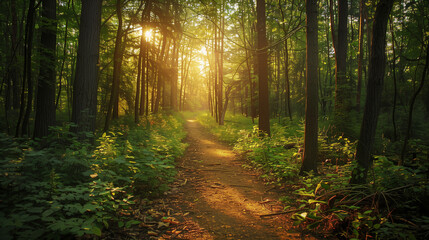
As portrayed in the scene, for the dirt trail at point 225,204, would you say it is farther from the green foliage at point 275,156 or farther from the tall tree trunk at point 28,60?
the tall tree trunk at point 28,60

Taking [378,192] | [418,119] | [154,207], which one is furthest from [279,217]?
[418,119]

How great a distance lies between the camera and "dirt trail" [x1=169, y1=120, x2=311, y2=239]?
3.06 meters

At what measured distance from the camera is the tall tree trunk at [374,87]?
3297 millimetres

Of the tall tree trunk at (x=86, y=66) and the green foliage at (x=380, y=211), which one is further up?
the tall tree trunk at (x=86, y=66)

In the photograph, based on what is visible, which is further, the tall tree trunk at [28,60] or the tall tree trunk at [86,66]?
the tall tree trunk at [28,60]

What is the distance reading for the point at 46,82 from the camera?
652cm

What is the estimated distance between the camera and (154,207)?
12.2ft

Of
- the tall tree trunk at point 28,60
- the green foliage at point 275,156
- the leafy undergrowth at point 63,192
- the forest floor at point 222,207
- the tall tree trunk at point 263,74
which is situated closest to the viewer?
the leafy undergrowth at point 63,192

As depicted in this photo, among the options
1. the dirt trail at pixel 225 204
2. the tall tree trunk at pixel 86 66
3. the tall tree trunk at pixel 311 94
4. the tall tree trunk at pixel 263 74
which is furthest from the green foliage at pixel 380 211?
the tall tree trunk at pixel 263 74

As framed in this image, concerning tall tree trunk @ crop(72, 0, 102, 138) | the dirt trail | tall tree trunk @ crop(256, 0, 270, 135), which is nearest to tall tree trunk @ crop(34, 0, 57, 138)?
tall tree trunk @ crop(72, 0, 102, 138)

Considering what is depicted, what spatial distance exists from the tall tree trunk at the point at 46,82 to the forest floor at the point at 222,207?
4.95 meters

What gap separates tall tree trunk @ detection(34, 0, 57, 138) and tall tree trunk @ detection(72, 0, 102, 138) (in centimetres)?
234

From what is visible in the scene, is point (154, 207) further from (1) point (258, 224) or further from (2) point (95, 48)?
(2) point (95, 48)

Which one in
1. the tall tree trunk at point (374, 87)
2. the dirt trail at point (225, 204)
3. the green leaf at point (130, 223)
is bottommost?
the dirt trail at point (225, 204)
